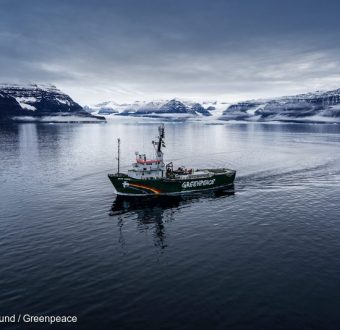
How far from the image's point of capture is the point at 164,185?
2963 inches

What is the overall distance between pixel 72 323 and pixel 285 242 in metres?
31.4

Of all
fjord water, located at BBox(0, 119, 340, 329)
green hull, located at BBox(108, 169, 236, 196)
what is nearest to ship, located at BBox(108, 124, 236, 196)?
green hull, located at BBox(108, 169, 236, 196)

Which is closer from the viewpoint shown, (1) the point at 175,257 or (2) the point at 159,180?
(1) the point at 175,257

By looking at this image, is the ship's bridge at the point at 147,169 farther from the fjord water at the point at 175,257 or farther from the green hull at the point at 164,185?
the fjord water at the point at 175,257

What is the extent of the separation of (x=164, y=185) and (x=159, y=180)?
181 cm

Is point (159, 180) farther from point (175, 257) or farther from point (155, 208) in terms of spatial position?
point (175, 257)

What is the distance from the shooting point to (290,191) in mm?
76688

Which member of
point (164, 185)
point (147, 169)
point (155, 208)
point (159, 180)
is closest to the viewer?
point (155, 208)

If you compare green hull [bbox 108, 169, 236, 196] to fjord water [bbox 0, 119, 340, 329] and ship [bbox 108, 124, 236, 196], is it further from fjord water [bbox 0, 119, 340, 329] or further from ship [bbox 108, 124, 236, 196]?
fjord water [bbox 0, 119, 340, 329]

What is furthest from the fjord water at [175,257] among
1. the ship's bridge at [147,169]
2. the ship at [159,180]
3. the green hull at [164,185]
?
the ship's bridge at [147,169]

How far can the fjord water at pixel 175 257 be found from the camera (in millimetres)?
32156

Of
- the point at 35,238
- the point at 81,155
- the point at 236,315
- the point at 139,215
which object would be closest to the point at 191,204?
the point at 139,215

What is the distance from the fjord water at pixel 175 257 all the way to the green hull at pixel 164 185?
340 centimetres

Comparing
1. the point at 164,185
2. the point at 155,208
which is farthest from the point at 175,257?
the point at 164,185
